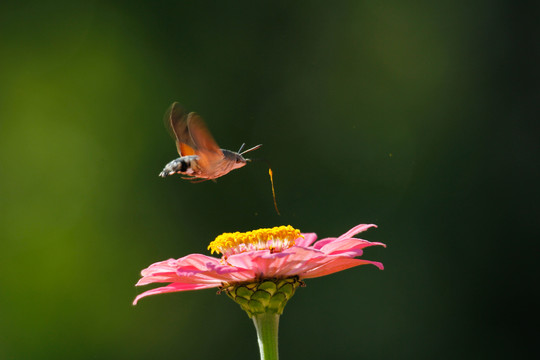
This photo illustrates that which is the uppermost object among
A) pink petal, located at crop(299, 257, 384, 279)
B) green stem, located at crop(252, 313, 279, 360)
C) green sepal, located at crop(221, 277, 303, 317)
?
pink petal, located at crop(299, 257, 384, 279)

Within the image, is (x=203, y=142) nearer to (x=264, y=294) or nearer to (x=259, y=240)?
(x=259, y=240)

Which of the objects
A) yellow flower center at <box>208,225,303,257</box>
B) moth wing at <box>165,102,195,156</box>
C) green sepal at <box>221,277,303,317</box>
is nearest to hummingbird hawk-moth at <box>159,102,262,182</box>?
moth wing at <box>165,102,195,156</box>

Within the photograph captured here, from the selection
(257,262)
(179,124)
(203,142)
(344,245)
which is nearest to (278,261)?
(257,262)

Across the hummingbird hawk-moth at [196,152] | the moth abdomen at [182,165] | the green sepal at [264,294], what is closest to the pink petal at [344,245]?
the green sepal at [264,294]

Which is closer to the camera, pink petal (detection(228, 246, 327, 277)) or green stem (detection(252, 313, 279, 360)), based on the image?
pink petal (detection(228, 246, 327, 277))

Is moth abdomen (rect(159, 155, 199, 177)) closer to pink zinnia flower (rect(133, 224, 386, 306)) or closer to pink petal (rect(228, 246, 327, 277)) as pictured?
pink zinnia flower (rect(133, 224, 386, 306))
